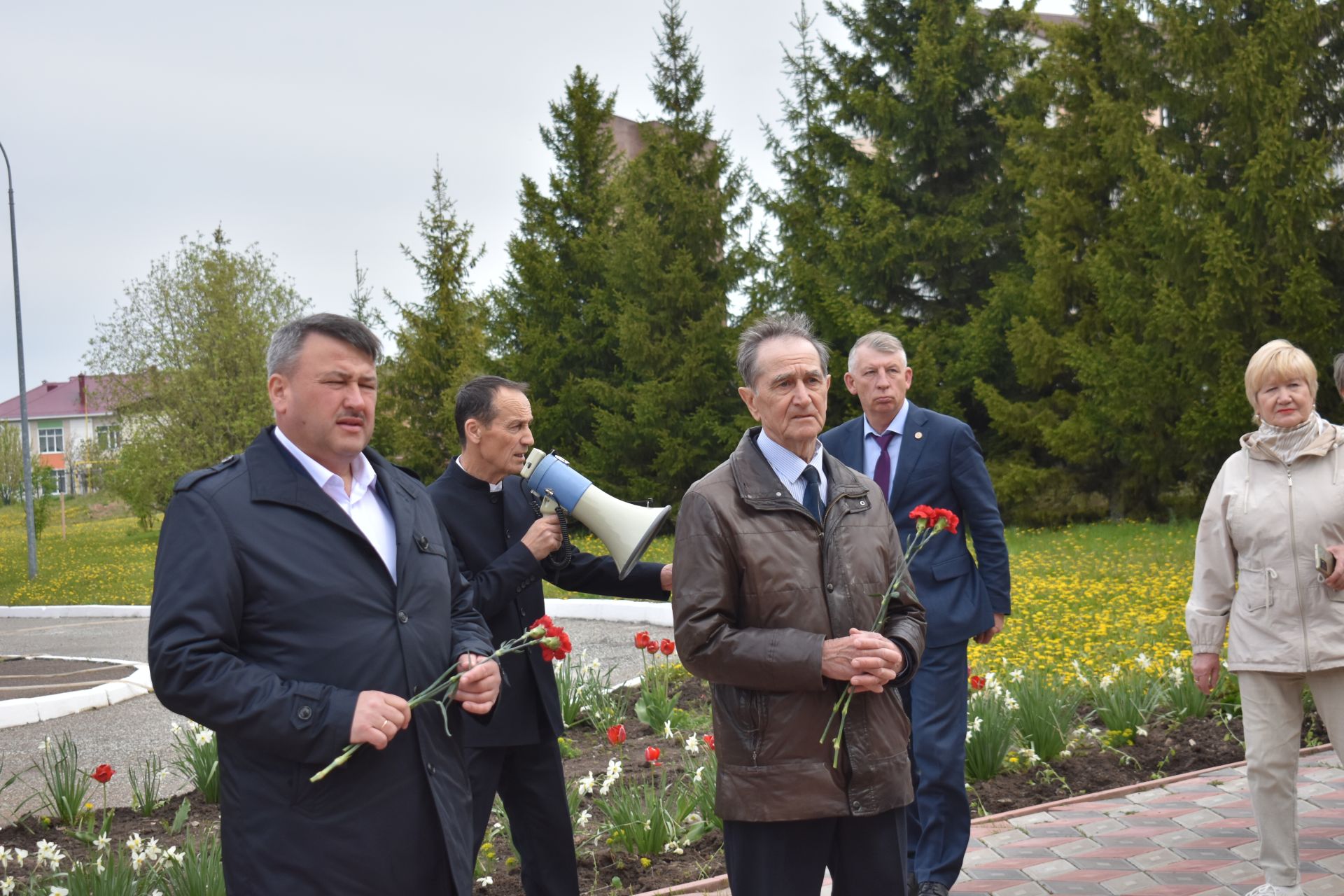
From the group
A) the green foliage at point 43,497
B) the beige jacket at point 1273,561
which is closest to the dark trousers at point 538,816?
the beige jacket at point 1273,561

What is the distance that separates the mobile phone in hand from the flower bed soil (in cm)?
206

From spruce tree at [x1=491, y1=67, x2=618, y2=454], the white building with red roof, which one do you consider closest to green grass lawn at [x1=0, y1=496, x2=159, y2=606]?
spruce tree at [x1=491, y1=67, x2=618, y2=454]

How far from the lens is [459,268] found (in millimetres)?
30500

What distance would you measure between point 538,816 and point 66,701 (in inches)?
292

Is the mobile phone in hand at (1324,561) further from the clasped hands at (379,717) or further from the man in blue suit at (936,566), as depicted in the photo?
the clasped hands at (379,717)

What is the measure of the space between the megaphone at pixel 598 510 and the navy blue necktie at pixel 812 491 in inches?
30.8

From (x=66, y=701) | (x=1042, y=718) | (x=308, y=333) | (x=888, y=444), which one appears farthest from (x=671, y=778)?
(x=66, y=701)

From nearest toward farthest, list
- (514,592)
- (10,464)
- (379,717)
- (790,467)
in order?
1. (379,717)
2. (790,467)
3. (514,592)
4. (10,464)

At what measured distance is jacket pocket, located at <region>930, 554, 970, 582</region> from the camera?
4.79 m

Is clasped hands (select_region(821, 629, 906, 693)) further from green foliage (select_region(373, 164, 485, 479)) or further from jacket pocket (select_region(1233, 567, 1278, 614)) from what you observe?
green foliage (select_region(373, 164, 485, 479))

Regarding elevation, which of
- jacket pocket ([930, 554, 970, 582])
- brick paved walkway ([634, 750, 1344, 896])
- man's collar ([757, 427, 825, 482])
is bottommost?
brick paved walkway ([634, 750, 1344, 896])

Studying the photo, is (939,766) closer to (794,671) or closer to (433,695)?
(794,671)

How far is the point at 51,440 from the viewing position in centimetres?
8812

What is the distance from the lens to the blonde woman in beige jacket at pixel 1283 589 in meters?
4.19
